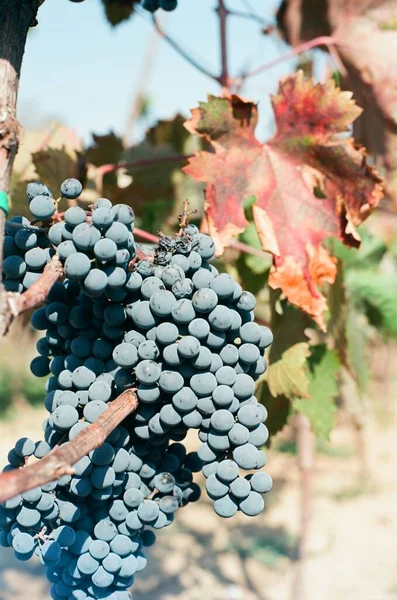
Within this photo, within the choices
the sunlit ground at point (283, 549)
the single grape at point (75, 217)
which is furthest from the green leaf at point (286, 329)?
the sunlit ground at point (283, 549)

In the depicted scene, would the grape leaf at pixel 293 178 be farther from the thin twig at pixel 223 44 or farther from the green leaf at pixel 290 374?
the thin twig at pixel 223 44

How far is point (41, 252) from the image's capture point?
81 cm

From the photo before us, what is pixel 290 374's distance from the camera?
1.13 metres

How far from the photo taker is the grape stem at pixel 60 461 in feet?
1.71

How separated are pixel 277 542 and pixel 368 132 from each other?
Answer: 3.66 metres

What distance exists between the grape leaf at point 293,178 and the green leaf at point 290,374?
114 millimetres

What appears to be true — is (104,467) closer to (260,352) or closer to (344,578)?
(260,352)

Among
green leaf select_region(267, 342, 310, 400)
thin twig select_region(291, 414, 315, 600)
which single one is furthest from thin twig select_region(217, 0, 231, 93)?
thin twig select_region(291, 414, 315, 600)

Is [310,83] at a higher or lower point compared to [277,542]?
higher

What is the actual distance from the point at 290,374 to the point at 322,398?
30 cm

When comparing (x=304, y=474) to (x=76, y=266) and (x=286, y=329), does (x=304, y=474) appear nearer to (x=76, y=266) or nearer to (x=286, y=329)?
(x=286, y=329)

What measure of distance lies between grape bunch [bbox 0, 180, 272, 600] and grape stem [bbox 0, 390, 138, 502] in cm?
7

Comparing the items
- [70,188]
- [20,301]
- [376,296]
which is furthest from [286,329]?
[376,296]

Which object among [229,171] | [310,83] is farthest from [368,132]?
[229,171]
